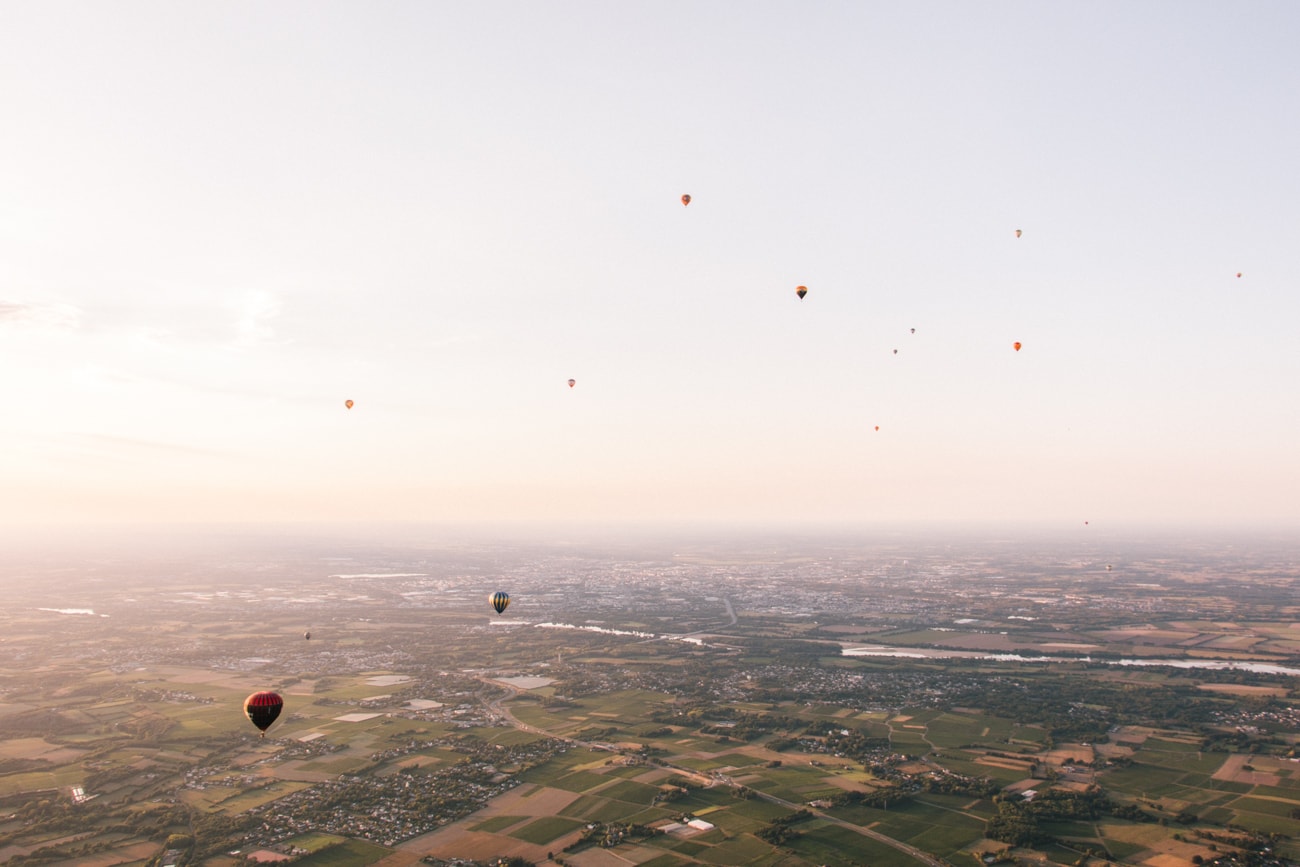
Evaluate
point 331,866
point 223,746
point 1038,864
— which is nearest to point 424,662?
point 223,746

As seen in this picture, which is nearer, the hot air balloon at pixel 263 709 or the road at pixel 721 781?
the road at pixel 721 781

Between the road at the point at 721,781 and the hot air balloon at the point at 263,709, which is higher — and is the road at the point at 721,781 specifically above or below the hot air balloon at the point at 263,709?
below

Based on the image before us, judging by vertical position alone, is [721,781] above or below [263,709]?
below

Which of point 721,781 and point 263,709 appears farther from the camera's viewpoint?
point 721,781

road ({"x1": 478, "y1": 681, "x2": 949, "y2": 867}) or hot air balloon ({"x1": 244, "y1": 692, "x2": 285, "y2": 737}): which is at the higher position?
hot air balloon ({"x1": 244, "y1": 692, "x2": 285, "y2": 737})

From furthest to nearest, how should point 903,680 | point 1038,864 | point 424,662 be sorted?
point 424,662 → point 903,680 → point 1038,864

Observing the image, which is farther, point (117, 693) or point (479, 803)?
point (117, 693)

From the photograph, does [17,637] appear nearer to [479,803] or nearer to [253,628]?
[253,628]

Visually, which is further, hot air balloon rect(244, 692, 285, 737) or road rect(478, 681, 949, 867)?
hot air balloon rect(244, 692, 285, 737)
